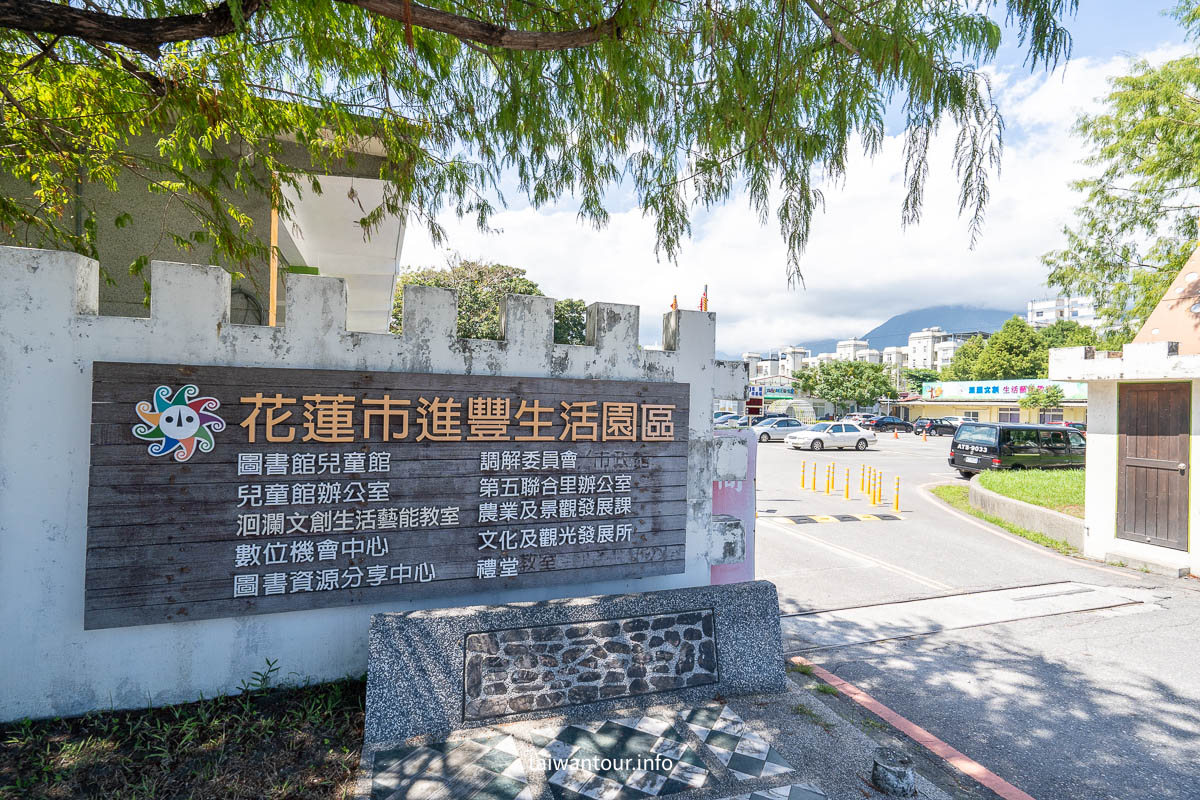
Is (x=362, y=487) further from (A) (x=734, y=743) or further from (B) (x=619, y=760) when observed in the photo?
(A) (x=734, y=743)

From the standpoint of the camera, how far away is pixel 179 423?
365 cm

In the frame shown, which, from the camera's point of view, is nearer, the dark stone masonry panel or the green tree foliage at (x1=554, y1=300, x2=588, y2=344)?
the dark stone masonry panel

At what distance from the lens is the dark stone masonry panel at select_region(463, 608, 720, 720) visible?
387 centimetres

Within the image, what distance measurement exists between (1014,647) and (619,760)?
14.2 feet

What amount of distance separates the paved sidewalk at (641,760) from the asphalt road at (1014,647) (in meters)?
1.02

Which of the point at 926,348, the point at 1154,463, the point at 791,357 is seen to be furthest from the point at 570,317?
the point at 926,348

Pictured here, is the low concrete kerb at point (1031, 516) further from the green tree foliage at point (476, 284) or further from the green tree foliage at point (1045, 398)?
the green tree foliage at point (1045, 398)

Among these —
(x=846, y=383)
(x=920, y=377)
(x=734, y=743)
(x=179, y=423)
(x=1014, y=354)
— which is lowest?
(x=734, y=743)

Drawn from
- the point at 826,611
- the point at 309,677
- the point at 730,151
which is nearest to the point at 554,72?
the point at 730,151

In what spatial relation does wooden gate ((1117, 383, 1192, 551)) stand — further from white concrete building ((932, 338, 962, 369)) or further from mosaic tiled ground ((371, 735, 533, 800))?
white concrete building ((932, 338, 962, 369))

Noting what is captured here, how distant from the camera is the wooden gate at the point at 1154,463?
7812 mm

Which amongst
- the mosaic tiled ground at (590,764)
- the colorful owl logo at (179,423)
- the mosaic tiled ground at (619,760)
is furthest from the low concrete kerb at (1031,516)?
the colorful owl logo at (179,423)

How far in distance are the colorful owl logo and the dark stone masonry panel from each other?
2.07 m

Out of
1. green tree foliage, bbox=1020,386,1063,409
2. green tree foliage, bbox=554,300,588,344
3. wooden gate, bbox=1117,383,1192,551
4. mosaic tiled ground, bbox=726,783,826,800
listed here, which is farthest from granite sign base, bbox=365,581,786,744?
green tree foliage, bbox=1020,386,1063,409
